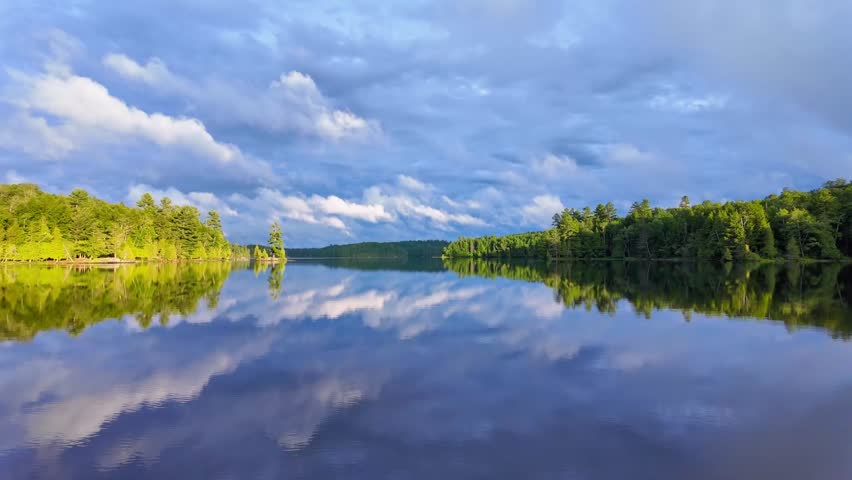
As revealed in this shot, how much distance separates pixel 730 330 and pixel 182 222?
141m

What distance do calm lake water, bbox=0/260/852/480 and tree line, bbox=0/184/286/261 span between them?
85120mm

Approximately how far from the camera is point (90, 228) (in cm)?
9831

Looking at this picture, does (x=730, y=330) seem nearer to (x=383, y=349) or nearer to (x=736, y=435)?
(x=736, y=435)

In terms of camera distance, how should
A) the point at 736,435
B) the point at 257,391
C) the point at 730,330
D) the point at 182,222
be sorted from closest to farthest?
the point at 736,435 → the point at 257,391 → the point at 730,330 → the point at 182,222

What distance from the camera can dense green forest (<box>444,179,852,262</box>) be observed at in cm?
9375

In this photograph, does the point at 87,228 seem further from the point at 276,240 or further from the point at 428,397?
the point at 428,397

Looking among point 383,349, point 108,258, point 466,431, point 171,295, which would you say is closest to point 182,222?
point 108,258

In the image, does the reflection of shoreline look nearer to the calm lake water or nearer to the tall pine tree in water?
the calm lake water

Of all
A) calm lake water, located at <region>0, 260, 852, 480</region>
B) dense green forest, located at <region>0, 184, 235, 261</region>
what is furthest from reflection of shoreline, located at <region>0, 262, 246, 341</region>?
dense green forest, located at <region>0, 184, 235, 261</region>

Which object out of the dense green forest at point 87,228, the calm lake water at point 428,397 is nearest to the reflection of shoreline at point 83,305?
the calm lake water at point 428,397

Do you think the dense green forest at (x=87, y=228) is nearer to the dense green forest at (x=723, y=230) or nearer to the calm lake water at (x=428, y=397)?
A: the calm lake water at (x=428, y=397)

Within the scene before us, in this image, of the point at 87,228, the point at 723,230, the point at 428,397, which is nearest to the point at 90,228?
the point at 87,228

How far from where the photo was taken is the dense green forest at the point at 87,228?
8888 cm

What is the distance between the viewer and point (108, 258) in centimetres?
10900
